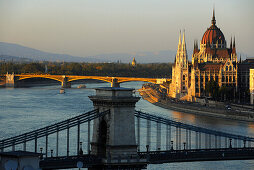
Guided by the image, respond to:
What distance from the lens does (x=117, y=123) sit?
16.2 meters

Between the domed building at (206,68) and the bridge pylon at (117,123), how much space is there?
43722 millimetres

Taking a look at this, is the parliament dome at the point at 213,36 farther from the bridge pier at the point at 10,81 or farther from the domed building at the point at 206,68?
the bridge pier at the point at 10,81

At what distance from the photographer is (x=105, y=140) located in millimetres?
16453

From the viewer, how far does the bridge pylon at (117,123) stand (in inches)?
635

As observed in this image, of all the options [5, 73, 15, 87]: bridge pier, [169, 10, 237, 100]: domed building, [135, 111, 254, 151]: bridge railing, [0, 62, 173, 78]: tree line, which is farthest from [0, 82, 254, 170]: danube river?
[0, 62, 173, 78]: tree line

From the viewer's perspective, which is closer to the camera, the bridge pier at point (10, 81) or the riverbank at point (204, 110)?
the riverbank at point (204, 110)

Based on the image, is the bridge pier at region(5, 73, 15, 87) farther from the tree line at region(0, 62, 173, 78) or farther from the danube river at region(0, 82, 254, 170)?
the danube river at region(0, 82, 254, 170)

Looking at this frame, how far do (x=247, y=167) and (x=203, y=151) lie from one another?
454 centimetres

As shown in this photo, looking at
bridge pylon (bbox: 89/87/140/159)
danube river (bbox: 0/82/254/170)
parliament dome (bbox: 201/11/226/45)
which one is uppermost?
parliament dome (bbox: 201/11/226/45)

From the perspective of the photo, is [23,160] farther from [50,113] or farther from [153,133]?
→ [50,113]

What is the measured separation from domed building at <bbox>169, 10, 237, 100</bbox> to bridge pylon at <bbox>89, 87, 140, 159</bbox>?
4372cm

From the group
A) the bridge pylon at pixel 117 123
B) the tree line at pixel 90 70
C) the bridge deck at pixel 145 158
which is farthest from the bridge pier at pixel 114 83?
the bridge pylon at pixel 117 123

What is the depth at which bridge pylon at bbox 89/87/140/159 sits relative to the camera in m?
16.1

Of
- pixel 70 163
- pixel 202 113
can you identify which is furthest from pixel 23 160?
pixel 202 113
